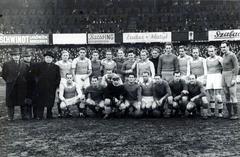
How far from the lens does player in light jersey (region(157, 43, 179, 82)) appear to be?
10.0m

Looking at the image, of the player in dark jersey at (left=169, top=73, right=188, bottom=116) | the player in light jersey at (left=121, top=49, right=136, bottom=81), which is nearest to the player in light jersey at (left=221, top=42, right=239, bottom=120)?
the player in dark jersey at (left=169, top=73, right=188, bottom=116)

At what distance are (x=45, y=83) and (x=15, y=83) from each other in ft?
2.29

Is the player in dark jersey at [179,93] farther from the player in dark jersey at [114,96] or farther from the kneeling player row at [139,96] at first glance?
the player in dark jersey at [114,96]

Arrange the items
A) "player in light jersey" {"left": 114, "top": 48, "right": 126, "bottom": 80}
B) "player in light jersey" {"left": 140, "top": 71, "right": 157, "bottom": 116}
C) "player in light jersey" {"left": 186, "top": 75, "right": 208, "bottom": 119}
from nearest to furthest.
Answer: "player in light jersey" {"left": 186, "top": 75, "right": 208, "bottom": 119}
"player in light jersey" {"left": 140, "top": 71, "right": 157, "bottom": 116}
"player in light jersey" {"left": 114, "top": 48, "right": 126, "bottom": 80}

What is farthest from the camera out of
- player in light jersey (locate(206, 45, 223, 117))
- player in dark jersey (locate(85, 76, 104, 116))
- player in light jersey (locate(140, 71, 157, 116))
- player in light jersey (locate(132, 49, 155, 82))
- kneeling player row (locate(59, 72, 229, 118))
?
player in light jersey (locate(132, 49, 155, 82))

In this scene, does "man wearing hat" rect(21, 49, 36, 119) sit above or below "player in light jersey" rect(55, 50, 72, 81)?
below

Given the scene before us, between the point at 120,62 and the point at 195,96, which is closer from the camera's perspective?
the point at 195,96

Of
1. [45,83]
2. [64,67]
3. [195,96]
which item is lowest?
[195,96]

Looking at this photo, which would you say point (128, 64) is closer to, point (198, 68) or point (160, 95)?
point (160, 95)

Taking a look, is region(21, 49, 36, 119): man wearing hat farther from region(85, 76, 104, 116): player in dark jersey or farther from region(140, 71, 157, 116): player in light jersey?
region(140, 71, 157, 116): player in light jersey

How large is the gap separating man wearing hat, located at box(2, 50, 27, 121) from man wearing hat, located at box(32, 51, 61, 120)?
299 millimetres

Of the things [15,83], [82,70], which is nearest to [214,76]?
[82,70]

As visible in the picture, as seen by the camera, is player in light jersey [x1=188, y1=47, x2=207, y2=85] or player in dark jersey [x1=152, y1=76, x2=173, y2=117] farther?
player in light jersey [x1=188, y1=47, x2=207, y2=85]

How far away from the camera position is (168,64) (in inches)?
396
